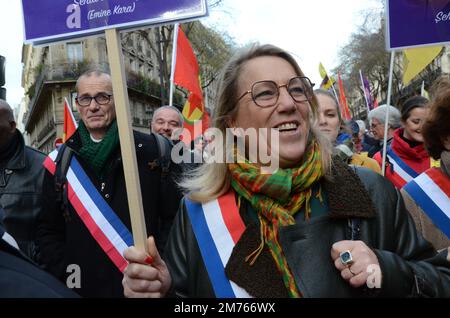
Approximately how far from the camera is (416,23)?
3395 millimetres

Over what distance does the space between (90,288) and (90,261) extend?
0.52ft

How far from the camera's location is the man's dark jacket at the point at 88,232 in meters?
2.93

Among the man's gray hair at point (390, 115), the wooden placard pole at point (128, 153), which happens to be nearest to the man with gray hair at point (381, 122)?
the man's gray hair at point (390, 115)

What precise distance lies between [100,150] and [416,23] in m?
2.33

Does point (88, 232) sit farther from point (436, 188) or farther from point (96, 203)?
point (436, 188)

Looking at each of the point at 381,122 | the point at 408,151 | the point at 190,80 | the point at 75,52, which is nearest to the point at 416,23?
the point at 408,151

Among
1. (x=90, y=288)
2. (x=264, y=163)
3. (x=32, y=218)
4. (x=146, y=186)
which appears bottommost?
(x=90, y=288)

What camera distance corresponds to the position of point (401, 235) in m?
1.74

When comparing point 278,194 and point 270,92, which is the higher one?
point 270,92

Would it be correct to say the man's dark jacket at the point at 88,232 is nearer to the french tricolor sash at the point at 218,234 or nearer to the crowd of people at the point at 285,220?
the crowd of people at the point at 285,220

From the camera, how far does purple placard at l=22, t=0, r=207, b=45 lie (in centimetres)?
196
